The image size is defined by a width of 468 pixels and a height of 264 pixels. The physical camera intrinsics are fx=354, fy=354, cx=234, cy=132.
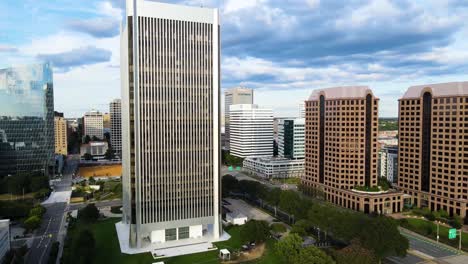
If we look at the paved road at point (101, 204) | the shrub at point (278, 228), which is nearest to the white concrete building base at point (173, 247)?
the shrub at point (278, 228)

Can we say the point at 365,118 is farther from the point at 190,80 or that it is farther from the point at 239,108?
the point at 239,108

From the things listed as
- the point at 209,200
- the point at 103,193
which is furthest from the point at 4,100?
the point at 209,200

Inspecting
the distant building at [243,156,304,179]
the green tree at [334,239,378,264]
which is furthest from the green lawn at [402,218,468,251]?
the distant building at [243,156,304,179]

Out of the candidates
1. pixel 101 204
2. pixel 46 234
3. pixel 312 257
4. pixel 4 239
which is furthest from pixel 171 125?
pixel 101 204

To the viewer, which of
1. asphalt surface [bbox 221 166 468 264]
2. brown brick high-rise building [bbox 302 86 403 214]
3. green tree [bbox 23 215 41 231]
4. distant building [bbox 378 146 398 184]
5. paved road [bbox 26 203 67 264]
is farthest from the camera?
distant building [bbox 378 146 398 184]

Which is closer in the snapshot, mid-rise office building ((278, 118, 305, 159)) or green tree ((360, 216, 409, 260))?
green tree ((360, 216, 409, 260))

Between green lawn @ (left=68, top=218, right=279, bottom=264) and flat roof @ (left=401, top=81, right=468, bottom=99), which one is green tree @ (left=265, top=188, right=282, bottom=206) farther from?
flat roof @ (left=401, top=81, right=468, bottom=99)
